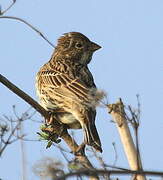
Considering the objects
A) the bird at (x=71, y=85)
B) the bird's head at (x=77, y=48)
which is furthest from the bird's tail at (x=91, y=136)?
the bird's head at (x=77, y=48)

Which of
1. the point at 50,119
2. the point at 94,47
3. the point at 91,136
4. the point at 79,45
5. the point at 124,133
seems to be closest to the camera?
the point at 124,133

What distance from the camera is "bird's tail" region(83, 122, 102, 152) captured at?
19.0ft

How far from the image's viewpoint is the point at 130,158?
441 cm

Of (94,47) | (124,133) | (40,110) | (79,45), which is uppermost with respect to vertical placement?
(79,45)

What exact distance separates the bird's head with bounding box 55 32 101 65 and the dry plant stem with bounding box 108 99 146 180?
144 inches

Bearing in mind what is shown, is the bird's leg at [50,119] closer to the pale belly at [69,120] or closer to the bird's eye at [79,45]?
the pale belly at [69,120]

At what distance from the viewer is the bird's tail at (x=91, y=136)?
579 centimetres

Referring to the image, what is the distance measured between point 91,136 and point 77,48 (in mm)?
2673

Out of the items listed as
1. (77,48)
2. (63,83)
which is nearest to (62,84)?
(63,83)

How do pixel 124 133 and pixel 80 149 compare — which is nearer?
pixel 124 133

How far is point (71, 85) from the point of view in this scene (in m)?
6.81

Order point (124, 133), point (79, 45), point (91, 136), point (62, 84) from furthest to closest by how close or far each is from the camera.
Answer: point (79, 45)
point (62, 84)
point (91, 136)
point (124, 133)

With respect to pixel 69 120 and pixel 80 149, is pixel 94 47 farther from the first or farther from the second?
pixel 80 149

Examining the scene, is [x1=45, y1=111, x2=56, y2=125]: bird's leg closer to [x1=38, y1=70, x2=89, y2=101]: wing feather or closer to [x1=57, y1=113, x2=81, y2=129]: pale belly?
[x1=57, y1=113, x2=81, y2=129]: pale belly
